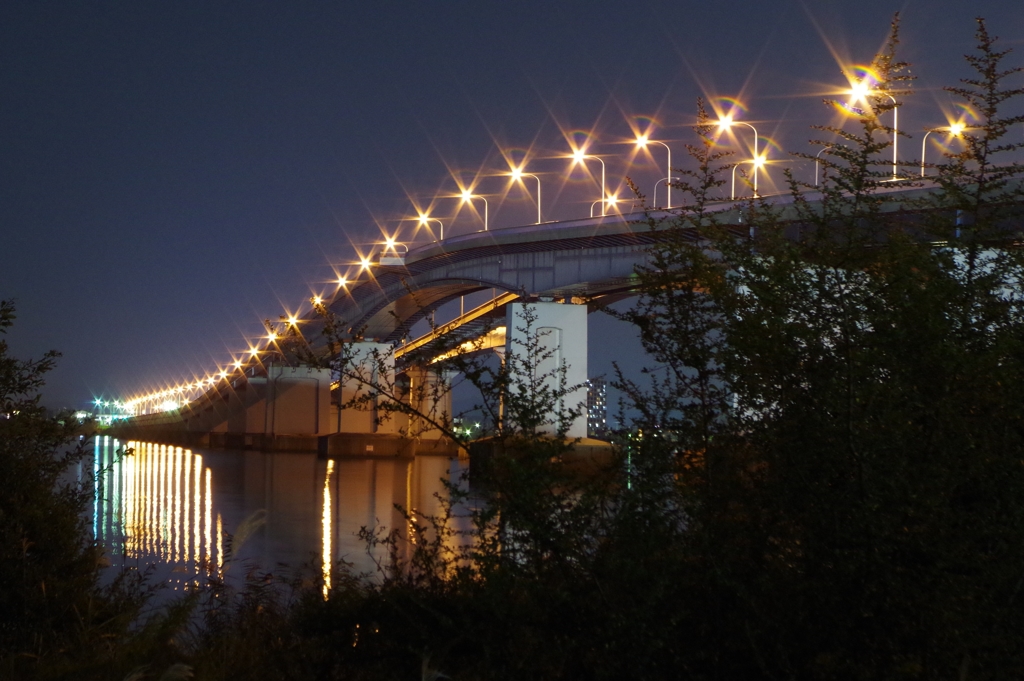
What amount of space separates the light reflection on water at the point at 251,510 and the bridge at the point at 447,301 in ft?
9.38

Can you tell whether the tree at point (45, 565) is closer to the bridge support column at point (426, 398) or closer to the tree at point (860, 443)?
the bridge support column at point (426, 398)

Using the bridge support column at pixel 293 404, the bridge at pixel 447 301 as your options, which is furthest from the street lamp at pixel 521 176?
the bridge support column at pixel 293 404

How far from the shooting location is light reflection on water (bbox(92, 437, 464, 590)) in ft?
66.0

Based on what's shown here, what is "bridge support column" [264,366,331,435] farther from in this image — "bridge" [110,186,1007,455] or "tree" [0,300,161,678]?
"tree" [0,300,161,678]

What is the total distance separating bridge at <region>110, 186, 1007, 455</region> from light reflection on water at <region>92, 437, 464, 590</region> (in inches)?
113

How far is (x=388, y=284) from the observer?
63.6 m

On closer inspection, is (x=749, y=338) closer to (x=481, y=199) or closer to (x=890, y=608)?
(x=890, y=608)

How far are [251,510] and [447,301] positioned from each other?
32.1m

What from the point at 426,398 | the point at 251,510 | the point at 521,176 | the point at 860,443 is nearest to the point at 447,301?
the point at 521,176

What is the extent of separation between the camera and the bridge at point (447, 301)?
45312 mm

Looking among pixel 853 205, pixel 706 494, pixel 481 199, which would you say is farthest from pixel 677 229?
pixel 481 199

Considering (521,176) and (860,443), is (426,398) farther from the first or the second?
(521,176)

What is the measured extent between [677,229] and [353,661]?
12.5 ft

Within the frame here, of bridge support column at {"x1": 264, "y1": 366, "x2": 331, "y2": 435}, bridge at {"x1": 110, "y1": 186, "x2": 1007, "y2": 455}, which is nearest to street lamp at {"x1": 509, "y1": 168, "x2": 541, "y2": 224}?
bridge at {"x1": 110, "y1": 186, "x2": 1007, "y2": 455}
